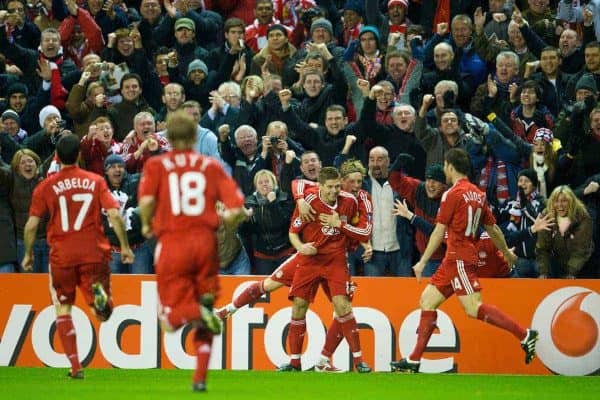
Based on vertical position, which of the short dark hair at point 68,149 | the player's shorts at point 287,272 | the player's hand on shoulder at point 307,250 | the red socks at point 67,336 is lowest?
the red socks at point 67,336

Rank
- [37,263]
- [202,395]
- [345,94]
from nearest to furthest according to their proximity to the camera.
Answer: [202,395] < [37,263] < [345,94]

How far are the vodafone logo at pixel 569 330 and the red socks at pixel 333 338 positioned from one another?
2.51 metres

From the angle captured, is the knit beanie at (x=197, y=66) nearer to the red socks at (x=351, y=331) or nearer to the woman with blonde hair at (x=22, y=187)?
the woman with blonde hair at (x=22, y=187)

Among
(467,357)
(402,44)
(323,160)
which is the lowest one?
(467,357)

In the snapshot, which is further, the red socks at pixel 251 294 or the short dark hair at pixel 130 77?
the short dark hair at pixel 130 77

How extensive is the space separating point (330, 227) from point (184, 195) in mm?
4434

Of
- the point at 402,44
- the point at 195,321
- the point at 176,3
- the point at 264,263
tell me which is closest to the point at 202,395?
the point at 195,321

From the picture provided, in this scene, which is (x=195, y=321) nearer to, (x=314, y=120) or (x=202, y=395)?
(x=202, y=395)

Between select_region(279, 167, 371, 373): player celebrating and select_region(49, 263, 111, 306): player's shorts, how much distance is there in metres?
2.57

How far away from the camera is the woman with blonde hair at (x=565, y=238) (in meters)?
15.2

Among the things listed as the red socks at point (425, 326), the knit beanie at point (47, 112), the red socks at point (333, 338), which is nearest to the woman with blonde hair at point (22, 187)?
the knit beanie at point (47, 112)

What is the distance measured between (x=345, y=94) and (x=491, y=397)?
23.3 feet

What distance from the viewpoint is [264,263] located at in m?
16.1

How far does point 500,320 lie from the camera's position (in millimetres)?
13500
